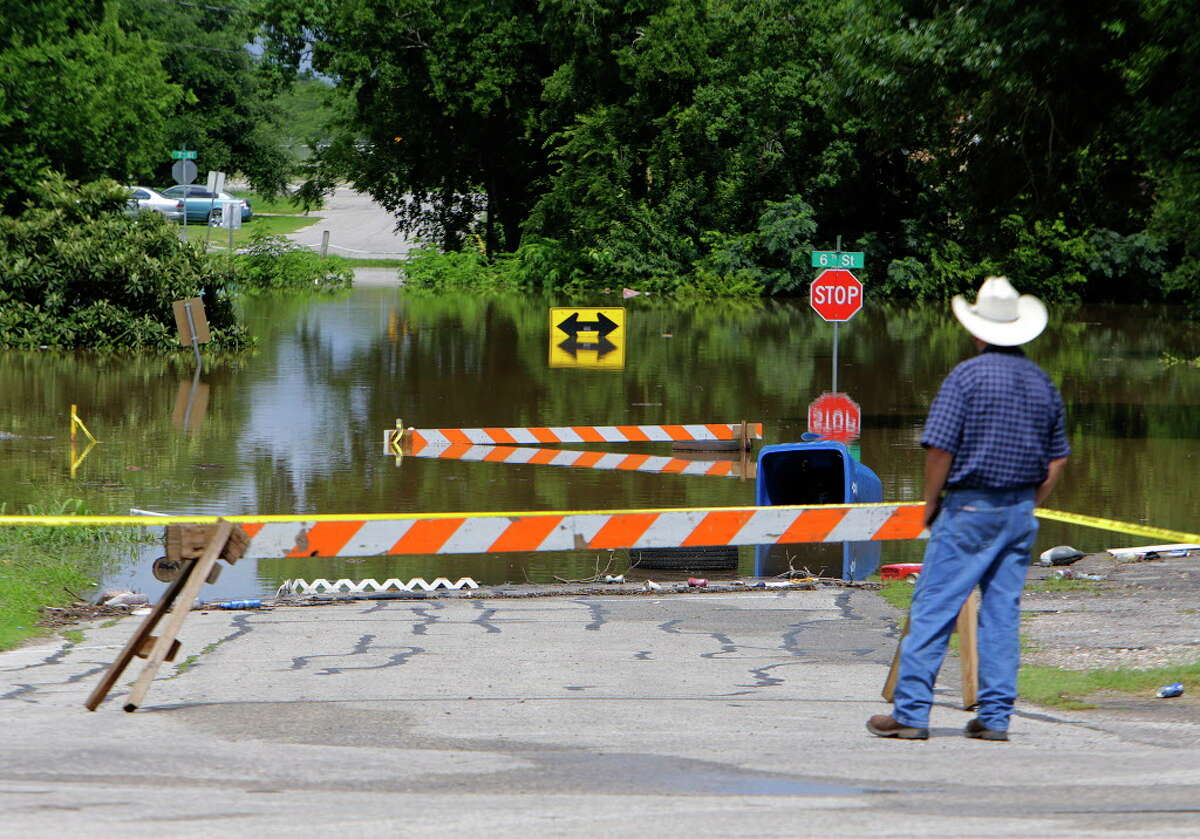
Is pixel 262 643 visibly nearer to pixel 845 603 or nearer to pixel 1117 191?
pixel 845 603

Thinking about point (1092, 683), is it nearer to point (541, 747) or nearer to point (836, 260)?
point (541, 747)

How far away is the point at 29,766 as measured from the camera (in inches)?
211

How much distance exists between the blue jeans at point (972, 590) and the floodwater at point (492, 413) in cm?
618

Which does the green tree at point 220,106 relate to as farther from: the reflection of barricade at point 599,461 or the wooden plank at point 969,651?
the wooden plank at point 969,651

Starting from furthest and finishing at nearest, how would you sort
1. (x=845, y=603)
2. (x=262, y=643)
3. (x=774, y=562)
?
(x=774, y=562)
(x=845, y=603)
(x=262, y=643)

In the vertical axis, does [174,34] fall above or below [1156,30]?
above

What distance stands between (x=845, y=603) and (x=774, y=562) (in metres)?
1.83

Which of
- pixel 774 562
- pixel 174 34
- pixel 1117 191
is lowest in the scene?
pixel 774 562

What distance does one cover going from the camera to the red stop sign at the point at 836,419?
19.4 metres

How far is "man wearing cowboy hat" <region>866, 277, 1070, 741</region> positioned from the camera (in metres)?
5.77

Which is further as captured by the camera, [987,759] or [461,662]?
[461,662]

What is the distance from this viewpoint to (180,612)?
21.4 ft

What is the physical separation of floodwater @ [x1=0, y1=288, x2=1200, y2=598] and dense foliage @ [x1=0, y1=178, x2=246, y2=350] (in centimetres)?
96

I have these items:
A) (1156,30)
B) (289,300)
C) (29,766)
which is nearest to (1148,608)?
(29,766)
